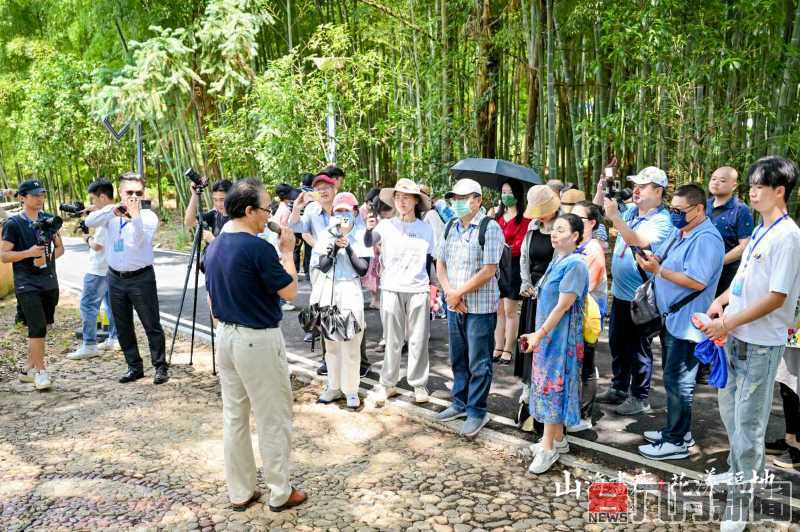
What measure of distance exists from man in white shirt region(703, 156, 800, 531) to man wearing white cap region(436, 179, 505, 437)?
1.35 m

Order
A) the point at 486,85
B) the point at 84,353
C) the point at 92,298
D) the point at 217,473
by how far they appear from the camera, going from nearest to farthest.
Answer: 1. the point at 217,473
2. the point at 84,353
3. the point at 92,298
4. the point at 486,85

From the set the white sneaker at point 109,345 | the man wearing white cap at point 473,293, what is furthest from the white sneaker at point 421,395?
the white sneaker at point 109,345

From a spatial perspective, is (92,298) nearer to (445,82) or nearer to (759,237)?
(445,82)

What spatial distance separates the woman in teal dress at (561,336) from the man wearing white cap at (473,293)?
534mm

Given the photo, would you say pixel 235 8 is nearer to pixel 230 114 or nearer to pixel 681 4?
pixel 230 114

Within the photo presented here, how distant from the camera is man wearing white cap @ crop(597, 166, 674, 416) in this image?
3752mm

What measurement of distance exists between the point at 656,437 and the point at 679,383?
450 millimetres

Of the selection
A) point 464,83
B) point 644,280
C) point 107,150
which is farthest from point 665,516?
point 107,150

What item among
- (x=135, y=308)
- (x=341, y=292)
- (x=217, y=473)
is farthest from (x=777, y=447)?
(x=135, y=308)

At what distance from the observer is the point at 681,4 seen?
17.3 ft

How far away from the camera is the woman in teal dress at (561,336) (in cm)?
320

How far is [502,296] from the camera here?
5.09 meters

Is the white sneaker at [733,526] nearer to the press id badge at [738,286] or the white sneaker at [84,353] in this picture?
the press id badge at [738,286]

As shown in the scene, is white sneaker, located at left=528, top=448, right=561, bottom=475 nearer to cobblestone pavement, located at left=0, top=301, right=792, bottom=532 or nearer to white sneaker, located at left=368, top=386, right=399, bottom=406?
cobblestone pavement, located at left=0, top=301, right=792, bottom=532
